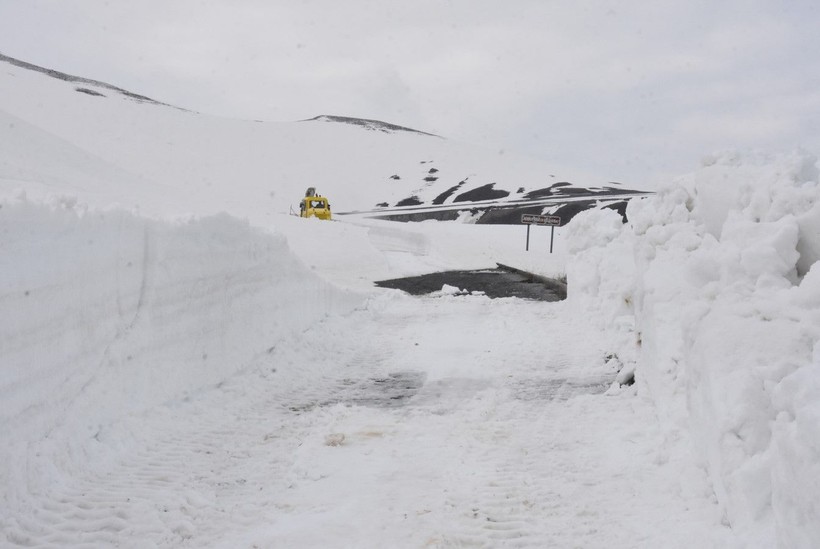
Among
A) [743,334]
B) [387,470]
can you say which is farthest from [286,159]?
[743,334]

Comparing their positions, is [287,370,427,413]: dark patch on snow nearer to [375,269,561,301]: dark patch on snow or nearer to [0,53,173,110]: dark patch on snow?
[375,269,561,301]: dark patch on snow

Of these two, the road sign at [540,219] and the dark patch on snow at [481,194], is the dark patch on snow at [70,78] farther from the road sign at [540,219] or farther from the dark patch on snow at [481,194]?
the road sign at [540,219]

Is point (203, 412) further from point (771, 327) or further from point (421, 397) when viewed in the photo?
point (771, 327)

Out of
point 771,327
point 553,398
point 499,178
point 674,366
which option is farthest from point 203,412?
point 499,178

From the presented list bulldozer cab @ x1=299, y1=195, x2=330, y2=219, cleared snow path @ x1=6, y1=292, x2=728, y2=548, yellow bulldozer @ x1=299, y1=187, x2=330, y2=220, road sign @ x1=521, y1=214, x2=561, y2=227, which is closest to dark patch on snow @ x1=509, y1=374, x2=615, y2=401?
cleared snow path @ x1=6, y1=292, x2=728, y2=548

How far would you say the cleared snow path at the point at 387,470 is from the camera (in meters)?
4.12

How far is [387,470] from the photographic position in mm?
5125

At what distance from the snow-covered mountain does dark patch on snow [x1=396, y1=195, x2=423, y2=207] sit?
12cm

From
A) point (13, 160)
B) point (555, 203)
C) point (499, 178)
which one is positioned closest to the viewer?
point (13, 160)

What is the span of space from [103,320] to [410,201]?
55.7 meters

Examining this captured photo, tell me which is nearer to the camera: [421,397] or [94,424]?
[94,424]

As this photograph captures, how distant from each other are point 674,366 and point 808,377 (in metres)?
2.71

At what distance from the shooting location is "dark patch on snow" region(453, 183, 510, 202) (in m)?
57.6

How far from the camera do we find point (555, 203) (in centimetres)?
4578
